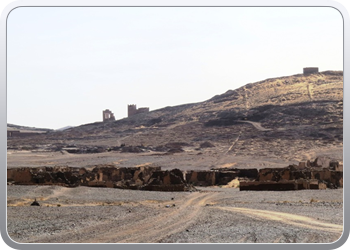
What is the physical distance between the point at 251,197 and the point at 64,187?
6965mm

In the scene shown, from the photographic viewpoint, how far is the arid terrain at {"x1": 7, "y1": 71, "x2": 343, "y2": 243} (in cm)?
1177

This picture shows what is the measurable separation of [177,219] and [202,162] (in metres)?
31.0

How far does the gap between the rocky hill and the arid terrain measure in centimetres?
14

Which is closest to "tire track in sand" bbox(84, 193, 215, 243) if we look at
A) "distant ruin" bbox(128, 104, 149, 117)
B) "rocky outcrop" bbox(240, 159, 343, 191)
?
"rocky outcrop" bbox(240, 159, 343, 191)

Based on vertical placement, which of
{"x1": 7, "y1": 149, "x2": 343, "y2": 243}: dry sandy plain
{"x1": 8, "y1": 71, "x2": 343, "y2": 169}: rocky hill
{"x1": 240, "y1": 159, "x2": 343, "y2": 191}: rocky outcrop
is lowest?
{"x1": 7, "y1": 149, "x2": 343, "y2": 243}: dry sandy plain

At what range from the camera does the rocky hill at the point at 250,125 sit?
5081 cm

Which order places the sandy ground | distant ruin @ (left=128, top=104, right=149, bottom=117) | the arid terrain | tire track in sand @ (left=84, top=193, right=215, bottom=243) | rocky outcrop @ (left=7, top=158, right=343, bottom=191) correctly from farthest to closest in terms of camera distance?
distant ruin @ (left=128, top=104, right=149, bottom=117) → rocky outcrop @ (left=7, top=158, right=343, bottom=191) → the arid terrain → the sandy ground → tire track in sand @ (left=84, top=193, right=215, bottom=243)

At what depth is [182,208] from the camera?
1616 centimetres

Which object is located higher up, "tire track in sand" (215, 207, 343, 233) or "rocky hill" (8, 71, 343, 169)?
"rocky hill" (8, 71, 343, 169)

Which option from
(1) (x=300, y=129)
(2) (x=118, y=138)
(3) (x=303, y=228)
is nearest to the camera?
(3) (x=303, y=228)

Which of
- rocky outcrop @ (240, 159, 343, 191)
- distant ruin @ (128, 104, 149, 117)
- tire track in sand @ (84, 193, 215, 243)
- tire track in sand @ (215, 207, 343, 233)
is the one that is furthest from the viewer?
distant ruin @ (128, 104, 149, 117)

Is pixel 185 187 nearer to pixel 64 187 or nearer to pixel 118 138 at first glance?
pixel 64 187

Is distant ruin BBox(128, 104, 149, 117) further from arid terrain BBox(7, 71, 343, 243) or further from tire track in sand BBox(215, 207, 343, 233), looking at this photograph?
tire track in sand BBox(215, 207, 343, 233)
